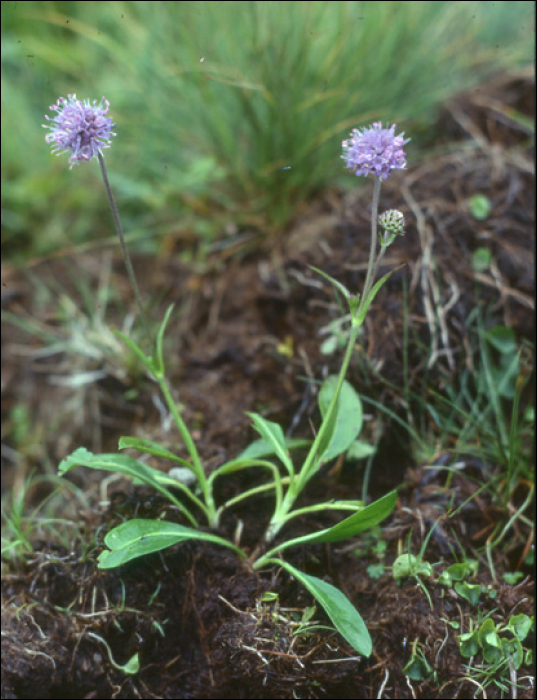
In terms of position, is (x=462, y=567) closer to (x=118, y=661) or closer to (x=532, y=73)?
(x=118, y=661)

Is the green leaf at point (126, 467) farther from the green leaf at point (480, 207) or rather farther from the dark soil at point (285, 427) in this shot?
the green leaf at point (480, 207)

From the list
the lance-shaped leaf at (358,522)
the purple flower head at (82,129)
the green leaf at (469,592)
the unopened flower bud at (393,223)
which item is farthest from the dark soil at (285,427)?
the purple flower head at (82,129)

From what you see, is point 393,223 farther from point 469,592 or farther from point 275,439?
point 469,592

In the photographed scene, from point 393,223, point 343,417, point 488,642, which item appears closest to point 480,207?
point 343,417

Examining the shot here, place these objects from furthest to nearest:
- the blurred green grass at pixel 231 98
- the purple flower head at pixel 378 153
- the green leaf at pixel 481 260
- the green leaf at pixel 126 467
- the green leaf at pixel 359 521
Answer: the blurred green grass at pixel 231 98 → the green leaf at pixel 481 260 → the green leaf at pixel 126 467 → the green leaf at pixel 359 521 → the purple flower head at pixel 378 153

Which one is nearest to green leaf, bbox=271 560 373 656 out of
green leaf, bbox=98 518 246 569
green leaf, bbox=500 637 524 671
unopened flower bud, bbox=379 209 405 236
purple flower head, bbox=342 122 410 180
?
green leaf, bbox=98 518 246 569

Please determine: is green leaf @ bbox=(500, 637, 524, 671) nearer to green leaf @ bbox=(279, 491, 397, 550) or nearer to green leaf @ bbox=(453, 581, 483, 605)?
green leaf @ bbox=(453, 581, 483, 605)
